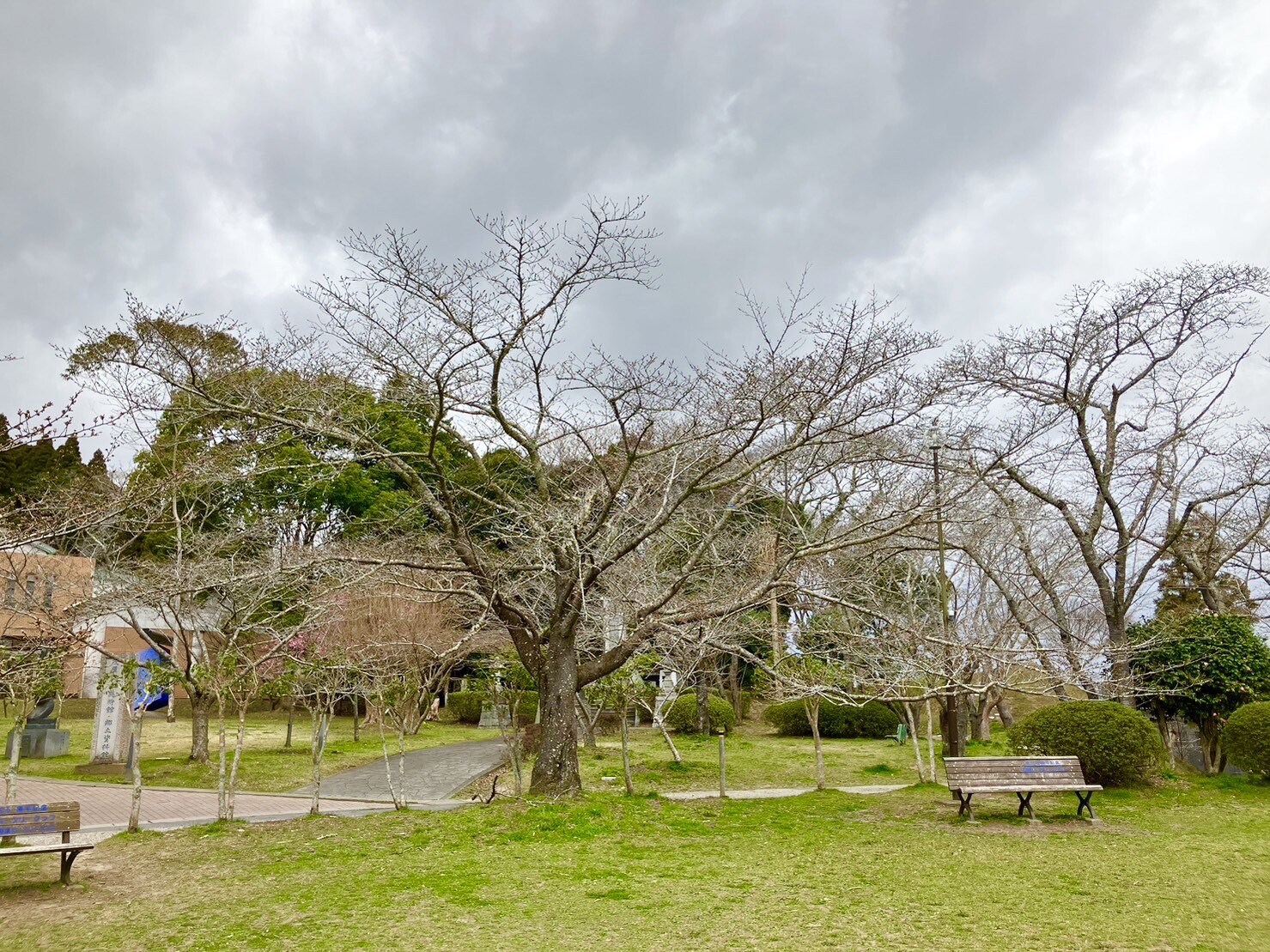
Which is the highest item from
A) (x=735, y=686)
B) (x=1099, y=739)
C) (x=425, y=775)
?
(x=735, y=686)

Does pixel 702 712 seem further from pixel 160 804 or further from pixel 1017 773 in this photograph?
pixel 160 804

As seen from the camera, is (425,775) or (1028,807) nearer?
(1028,807)

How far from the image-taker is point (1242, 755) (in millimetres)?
11500

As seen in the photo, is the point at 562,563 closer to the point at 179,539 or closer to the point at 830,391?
the point at 830,391

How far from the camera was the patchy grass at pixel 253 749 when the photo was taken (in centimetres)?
1429

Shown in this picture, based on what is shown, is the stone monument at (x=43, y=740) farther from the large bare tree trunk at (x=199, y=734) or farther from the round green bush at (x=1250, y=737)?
the round green bush at (x=1250, y=737)

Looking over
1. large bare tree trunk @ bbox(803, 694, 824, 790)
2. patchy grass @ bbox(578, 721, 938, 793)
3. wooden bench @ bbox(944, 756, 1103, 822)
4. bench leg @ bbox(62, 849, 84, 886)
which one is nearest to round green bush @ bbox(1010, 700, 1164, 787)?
wooden bench @ bbox(944, 756, 1103, 822)

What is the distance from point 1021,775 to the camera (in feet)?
30.5

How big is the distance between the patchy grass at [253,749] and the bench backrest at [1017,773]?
10.4 m

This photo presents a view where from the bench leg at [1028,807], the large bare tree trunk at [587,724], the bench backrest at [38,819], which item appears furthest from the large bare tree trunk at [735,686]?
the bench backrest at [38,819]

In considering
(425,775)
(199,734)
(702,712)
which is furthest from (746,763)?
(199,734)

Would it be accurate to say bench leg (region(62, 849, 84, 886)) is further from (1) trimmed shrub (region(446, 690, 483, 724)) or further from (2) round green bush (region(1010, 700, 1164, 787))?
(1) trimmed shrub (region(446, 690, 483, 724))

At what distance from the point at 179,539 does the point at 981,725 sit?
59.7ft

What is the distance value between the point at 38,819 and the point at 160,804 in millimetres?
5435
